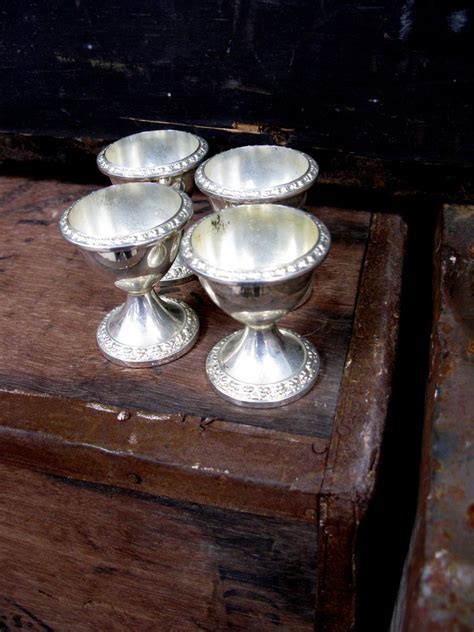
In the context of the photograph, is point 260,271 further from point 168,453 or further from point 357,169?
point 357,169

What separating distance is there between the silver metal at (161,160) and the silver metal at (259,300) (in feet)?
0.57

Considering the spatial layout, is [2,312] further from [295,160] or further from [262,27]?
[262,27]

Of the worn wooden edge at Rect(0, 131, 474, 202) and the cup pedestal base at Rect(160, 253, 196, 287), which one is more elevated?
the worn wooden edge at Rect(0, 131, 474, 202)

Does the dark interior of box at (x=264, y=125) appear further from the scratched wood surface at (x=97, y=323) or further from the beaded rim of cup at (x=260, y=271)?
the beaded rim of cup at (x=260, y=271)

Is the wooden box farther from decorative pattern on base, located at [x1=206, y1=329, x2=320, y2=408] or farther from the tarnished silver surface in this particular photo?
the tarnished silver surface

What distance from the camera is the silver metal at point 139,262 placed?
0.73 metres

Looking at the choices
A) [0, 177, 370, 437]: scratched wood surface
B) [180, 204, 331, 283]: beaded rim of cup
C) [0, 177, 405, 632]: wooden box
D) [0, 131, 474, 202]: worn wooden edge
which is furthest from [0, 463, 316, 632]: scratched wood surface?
[0, 131, 474, 202]: worn wooden edge

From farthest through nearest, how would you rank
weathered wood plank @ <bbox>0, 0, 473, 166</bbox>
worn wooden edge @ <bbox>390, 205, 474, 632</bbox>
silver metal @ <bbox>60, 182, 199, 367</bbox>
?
weathered wood plank @ <bbox>0, 0, 473, 166</bbox> < silver metal @ <bbox>60, 182, 199, 367</bbox> < worn wooden edge @ <bbox>390, 205, 474, 632</bbox>

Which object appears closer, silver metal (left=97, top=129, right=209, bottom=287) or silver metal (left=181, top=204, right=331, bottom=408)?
silver metal (left=181, top=204, right=331, bottom=408)

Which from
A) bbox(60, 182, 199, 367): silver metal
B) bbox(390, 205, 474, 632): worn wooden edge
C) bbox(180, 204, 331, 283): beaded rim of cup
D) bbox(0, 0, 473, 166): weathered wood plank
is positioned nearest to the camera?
bbox(390, 205, 474, 632): worn wooden edge

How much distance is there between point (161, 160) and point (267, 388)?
0.44m

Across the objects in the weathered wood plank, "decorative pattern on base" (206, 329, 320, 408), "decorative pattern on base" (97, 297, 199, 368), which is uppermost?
the weathered wood plank

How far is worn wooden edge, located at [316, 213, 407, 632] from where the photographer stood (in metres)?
0.63

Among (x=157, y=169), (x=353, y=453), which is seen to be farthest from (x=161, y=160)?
(x=353, y=453)
